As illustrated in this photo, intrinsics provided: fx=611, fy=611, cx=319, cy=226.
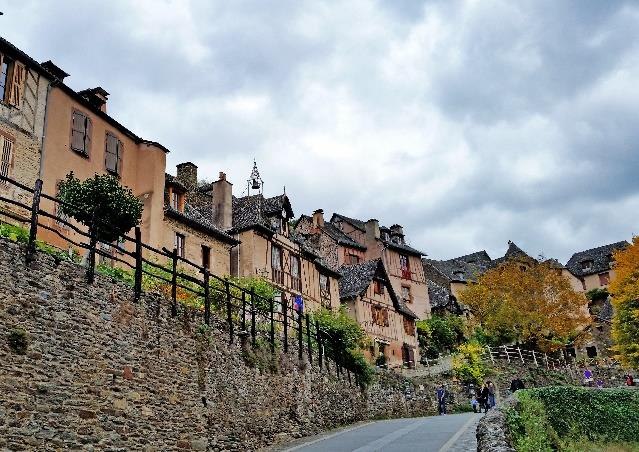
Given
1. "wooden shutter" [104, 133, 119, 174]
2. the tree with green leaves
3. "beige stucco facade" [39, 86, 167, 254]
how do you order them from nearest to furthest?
the tree with green leaves
"beige stucco facade" [39, 86, 167, 254]
"wooden shutter" [104, 133, 119, 174]

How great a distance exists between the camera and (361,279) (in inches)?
1887

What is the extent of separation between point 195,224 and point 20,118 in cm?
1054

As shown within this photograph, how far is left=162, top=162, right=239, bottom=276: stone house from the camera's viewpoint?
30922mm

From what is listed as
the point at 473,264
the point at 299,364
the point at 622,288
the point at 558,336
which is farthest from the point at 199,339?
the point at 473,264

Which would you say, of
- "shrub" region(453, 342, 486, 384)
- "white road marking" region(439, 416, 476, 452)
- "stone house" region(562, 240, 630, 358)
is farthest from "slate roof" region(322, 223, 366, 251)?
"white road marking" region(439, 416, 476, 452)

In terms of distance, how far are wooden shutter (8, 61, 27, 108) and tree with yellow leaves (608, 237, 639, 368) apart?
32760 millimetres

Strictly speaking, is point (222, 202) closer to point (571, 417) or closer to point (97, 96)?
point (97, 96)

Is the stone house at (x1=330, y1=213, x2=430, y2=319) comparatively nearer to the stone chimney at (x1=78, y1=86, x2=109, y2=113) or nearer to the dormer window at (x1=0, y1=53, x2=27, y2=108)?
the stone chimney at (x1=78, y1=86, x2=109, y2=113)

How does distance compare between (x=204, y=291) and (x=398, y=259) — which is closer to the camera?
(x=204, y=291)

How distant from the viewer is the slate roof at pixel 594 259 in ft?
258

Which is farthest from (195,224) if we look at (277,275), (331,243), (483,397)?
(331,243)

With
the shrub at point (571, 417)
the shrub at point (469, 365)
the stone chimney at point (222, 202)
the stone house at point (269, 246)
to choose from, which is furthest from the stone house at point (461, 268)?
the shrub at point (571, 417)

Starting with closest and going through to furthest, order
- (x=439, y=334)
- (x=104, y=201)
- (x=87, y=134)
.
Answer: (x=104, y=201), (x=87, y=134), (x=439, y=334)

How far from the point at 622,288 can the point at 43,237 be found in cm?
3143
